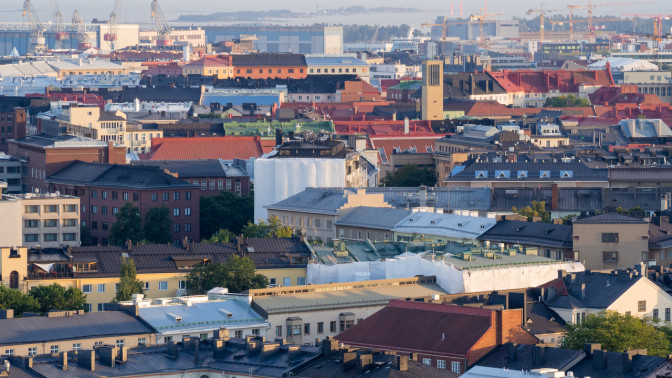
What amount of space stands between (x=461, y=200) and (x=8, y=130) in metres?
56.8

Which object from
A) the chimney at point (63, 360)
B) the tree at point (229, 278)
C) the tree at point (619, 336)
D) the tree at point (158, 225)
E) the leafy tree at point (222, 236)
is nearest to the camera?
the chimney at point (63, 360)

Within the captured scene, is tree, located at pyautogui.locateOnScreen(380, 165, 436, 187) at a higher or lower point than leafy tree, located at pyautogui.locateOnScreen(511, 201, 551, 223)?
higher

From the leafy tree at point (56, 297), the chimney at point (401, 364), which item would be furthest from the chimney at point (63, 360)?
the leafy tree at point (56, 297)

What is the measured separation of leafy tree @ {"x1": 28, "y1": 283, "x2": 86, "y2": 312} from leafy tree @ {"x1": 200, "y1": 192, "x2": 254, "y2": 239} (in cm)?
2866

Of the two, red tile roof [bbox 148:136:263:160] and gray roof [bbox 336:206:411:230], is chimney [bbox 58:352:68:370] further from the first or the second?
red tile roof [bbox 148:136:263:160]

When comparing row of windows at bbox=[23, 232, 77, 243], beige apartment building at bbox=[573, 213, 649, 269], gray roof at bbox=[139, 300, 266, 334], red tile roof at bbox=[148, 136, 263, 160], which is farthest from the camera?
red tile roof at bbox=[148, 136, 263, 160]

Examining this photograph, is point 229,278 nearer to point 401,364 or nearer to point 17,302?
point 17,302

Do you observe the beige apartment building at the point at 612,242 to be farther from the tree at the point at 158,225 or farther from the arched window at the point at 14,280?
the tree at the point at 158,225

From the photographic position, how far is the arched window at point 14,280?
69562 mm

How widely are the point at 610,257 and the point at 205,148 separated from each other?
4975 cm

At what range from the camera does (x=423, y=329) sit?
54.4m

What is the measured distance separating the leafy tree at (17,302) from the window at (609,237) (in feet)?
69.0

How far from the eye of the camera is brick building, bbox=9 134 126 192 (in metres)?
105

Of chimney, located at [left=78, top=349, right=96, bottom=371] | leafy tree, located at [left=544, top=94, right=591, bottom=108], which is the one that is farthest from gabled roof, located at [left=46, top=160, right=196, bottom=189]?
leafy tree, located at [left=544, top=94, right=591, bottom=108]
